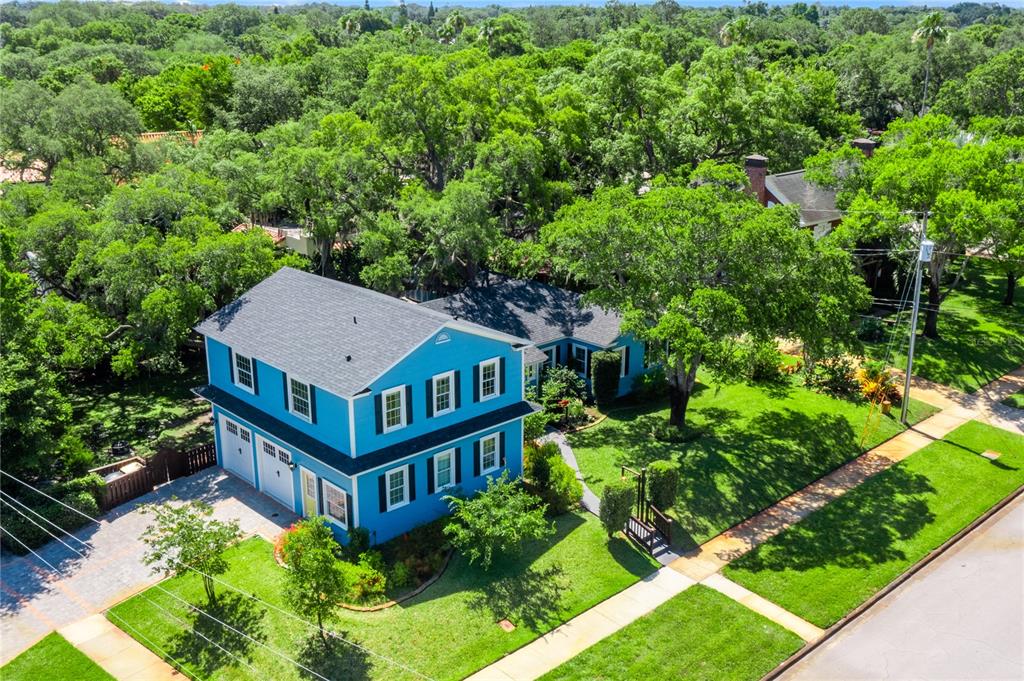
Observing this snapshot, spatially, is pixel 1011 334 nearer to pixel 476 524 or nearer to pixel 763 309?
pixel 763 309

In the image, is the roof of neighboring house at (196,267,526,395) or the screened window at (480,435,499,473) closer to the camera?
the roof of neighboring house at (196,267,526,395)

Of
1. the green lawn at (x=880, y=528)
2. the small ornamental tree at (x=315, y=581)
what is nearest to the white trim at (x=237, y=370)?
the small ornamental tree at (x=315, y=581)

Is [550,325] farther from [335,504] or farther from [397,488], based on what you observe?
[335,504]

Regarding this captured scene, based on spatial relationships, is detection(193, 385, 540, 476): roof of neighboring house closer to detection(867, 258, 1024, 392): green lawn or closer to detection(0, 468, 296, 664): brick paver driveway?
detection(0, 468, 296, 664): brick paver driveway

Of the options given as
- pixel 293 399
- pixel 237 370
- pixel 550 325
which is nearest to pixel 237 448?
pixel 237 370

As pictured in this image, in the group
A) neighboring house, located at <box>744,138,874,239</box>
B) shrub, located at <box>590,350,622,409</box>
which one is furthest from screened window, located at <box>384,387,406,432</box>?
neighboring house, located at <box>744,138,874,239</box>

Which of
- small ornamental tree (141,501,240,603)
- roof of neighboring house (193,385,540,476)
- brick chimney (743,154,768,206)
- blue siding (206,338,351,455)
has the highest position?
brick chimney (743,154,768,206)

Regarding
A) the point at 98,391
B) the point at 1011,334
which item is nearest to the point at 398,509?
the point at 98,391
